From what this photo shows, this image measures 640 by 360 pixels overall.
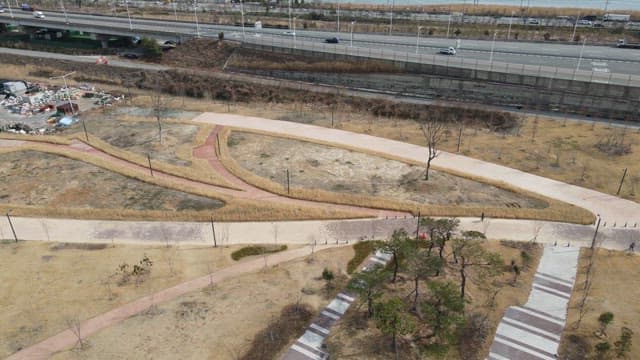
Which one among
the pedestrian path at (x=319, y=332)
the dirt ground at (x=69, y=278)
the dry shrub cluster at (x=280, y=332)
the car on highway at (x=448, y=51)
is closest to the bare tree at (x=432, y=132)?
the pedestrian path at (x=319, y=332)

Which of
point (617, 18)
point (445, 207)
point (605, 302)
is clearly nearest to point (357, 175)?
point (445, 207)

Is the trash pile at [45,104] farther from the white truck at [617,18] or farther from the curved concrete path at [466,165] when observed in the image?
the white truck at [617,18]

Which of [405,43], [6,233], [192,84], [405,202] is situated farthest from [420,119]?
[6,233]

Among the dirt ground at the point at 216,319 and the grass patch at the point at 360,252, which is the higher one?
the grass patch at the point at 360,252

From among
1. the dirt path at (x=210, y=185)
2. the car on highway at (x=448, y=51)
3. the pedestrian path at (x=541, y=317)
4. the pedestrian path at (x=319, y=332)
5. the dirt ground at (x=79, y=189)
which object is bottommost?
the pedestrian path at (x=319, y=332)

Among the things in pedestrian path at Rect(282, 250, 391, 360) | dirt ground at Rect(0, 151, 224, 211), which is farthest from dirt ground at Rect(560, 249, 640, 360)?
dirt ground at Rect(0, 151, 224, 211)
